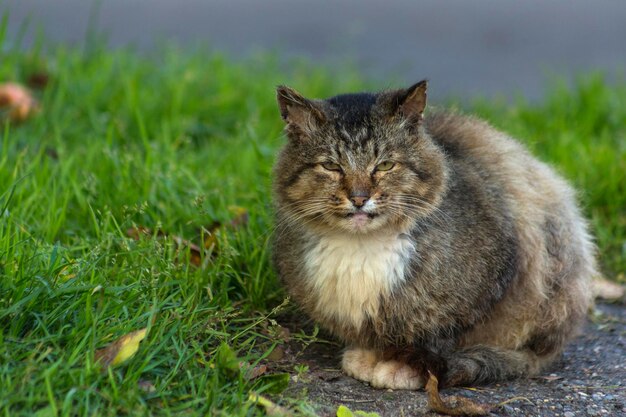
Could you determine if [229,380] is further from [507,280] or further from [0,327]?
[507,280]

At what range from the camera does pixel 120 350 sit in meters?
3.11

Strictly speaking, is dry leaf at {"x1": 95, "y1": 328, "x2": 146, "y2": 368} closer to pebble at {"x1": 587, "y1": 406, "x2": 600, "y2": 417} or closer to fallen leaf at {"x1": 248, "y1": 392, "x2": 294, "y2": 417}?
fallen leaf at {"x1": 248, "y1": 392, "x2": 294, "y2": 417}

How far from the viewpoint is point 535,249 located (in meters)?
3.89

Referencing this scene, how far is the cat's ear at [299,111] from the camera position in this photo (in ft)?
11.8

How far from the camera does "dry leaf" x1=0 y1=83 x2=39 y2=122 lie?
17.9 feet

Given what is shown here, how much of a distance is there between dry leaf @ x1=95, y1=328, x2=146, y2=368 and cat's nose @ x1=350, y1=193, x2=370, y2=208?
2.88 feet

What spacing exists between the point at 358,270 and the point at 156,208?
4.50 ft

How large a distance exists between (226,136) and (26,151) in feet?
4.88

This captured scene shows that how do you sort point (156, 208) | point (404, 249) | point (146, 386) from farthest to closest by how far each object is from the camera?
point (156, 208) < point (404, 249) < point (146, 386)

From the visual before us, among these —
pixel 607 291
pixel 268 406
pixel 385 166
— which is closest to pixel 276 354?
pixel 268 406

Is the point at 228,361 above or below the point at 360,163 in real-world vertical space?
below

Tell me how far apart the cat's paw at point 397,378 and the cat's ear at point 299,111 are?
37.9 inches

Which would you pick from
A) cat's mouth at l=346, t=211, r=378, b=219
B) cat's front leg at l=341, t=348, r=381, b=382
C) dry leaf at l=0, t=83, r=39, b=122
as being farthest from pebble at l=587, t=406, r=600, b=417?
dry leaf at l=0, t=83, r=39, b=122

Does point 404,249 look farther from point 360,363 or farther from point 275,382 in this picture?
point 275,382
